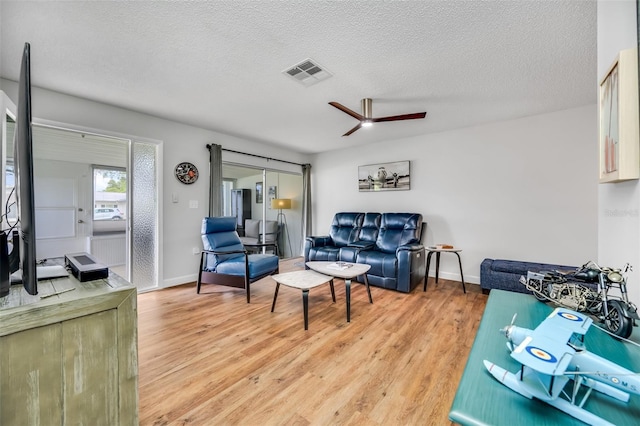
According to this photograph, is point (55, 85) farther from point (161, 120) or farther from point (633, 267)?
point (633, 267)

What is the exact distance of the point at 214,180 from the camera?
411 cm

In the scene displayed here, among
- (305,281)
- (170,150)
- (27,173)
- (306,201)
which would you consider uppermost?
(170,150)

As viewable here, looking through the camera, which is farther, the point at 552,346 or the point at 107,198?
the point at 107,198

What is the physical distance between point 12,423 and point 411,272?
345 cm

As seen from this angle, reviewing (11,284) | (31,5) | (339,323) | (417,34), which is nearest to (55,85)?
(31,5)

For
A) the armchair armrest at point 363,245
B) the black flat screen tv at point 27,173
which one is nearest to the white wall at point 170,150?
the black flat screen tv at point 27,173

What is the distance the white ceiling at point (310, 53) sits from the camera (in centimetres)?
169

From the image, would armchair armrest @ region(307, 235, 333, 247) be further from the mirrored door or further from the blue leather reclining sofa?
the mirrored door

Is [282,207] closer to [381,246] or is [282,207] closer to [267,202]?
[267,202]

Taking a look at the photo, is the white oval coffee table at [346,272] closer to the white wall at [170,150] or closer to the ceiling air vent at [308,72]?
the ceiling air vent at [308,72]

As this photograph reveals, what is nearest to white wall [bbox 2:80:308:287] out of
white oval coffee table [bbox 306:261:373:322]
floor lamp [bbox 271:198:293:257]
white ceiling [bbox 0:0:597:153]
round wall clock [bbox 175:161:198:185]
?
round wall clock [bbox 175:161:198:185]

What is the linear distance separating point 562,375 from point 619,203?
106 cm

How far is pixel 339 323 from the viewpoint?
100 inches

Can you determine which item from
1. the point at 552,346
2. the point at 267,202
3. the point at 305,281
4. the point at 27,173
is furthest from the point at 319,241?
the point at 552,346
